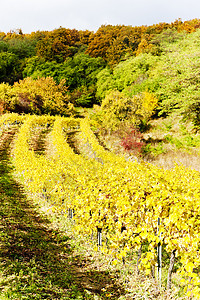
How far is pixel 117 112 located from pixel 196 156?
9.21 metres

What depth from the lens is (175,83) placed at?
2305 centimetres

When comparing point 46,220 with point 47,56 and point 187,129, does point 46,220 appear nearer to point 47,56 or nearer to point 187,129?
point 187,129

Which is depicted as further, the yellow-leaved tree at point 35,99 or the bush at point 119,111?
the yellow-leaved tree at point 35,99

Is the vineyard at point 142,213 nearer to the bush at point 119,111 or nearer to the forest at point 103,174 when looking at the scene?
the forest at point 103,174

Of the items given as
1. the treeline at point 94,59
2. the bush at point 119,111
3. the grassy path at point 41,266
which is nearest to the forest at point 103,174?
the grassy path at point 41,266

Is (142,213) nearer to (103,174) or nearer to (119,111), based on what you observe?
(103,174)

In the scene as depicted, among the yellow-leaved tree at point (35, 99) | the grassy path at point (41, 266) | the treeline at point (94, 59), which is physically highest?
the treeline at point (94, 59)

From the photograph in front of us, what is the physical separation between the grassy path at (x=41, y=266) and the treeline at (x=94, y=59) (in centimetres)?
2582

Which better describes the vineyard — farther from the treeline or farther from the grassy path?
the treeline

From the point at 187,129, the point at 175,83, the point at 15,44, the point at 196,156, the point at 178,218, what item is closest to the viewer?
the point at 178,218

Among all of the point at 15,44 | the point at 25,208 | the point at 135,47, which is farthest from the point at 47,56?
the point at 25,208

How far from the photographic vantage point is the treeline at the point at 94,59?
40.4 metres

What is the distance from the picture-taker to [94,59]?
54.8 metres

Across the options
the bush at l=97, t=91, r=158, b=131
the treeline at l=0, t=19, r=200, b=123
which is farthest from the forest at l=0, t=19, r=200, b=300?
the treeline at l=0, t=19, r=200, b=123
